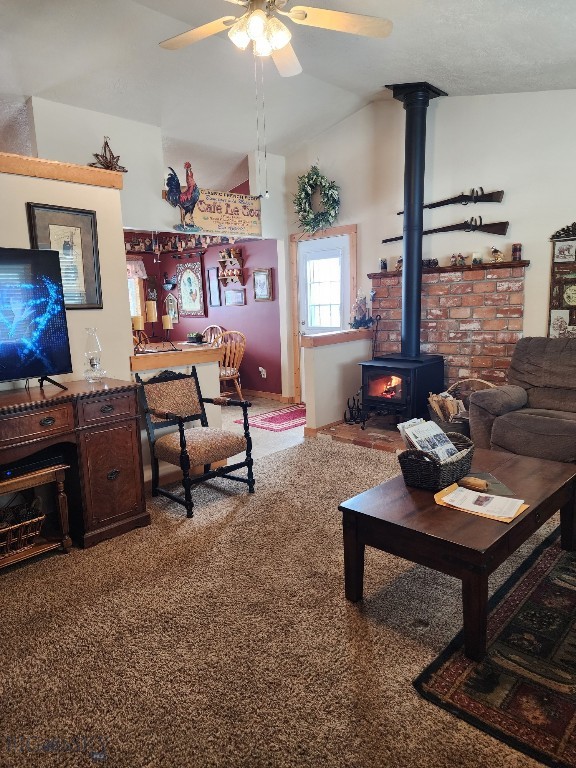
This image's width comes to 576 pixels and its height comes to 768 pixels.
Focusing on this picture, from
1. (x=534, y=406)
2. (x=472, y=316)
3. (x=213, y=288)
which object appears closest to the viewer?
(x=534, y=406)

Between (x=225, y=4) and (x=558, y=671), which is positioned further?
(x=225, y=4)

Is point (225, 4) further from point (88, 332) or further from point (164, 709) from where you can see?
point (164, 709)

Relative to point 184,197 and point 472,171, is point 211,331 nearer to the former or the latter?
point 184,197

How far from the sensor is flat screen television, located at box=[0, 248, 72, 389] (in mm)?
2553

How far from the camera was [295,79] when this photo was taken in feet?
14.2

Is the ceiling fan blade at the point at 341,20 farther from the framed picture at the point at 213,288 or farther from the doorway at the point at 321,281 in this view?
the framed picture at the point at 213,288

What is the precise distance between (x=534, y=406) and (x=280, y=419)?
2.63 m

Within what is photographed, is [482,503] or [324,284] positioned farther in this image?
[324,284]

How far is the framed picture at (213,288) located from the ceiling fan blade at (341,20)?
4.93m

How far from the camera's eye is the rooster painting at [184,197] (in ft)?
15.0

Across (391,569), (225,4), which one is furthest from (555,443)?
(225,4)

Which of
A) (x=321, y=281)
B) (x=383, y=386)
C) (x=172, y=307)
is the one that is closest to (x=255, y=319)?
(x=321, y=281)

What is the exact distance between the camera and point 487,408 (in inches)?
139

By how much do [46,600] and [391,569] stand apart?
5.13 ft
